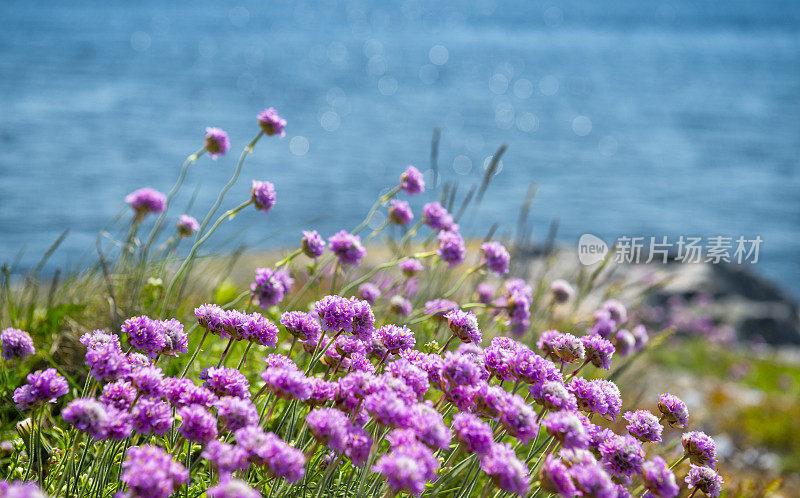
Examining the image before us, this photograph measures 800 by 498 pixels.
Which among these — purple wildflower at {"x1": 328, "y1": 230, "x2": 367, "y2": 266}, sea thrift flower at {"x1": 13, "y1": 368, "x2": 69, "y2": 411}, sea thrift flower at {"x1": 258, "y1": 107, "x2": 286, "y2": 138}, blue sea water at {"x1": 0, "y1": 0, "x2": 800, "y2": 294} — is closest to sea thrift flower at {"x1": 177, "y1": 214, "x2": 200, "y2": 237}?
sea thrift flower at {"x1": 258, "y1": 107, "x2": 286, "y2": 138}

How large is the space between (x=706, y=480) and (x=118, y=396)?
169 centimetres

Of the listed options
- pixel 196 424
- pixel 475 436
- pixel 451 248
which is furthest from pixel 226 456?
pixel 451 248

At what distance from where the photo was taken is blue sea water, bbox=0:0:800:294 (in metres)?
15.9

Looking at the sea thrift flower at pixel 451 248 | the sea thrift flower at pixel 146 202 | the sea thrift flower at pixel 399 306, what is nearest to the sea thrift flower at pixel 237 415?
the sea thrift flower at pixel 451 248

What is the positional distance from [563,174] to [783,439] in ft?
45.6

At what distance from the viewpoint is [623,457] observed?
1.92 m

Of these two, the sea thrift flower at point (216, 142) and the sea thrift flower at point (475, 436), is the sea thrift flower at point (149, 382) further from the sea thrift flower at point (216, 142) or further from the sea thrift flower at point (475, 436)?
the sea thrift flower at point (216, 142)

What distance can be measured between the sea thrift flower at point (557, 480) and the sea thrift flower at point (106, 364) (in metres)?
1.08

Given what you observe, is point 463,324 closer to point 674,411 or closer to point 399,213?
point 674,411

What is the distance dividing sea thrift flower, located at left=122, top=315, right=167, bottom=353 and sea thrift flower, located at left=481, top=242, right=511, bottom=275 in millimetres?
1692

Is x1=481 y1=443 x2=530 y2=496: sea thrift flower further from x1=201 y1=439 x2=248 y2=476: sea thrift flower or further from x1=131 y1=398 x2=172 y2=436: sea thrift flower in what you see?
x1=131 y1=398 x2=172 y2=436: sea thrift flower

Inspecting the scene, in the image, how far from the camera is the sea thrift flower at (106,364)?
1.77 meters

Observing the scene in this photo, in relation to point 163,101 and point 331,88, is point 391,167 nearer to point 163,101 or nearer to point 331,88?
point 163,101

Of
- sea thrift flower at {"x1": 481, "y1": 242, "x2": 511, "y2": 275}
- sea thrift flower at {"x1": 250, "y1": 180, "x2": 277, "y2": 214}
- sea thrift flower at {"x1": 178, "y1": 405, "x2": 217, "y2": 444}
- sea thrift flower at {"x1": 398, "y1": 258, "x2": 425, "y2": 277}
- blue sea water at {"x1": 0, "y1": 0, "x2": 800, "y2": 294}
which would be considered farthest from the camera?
blue sea water at {"x1": 0, "y1": 0, "x2": 800, "y2": 294}
